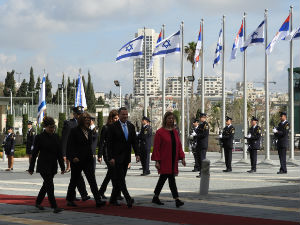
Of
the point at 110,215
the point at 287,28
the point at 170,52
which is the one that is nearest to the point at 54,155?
the point at 110,215

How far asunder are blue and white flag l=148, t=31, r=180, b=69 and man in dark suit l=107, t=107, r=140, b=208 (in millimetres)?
21576

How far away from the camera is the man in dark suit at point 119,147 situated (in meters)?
13.1

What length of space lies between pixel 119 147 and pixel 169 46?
73.3 ft

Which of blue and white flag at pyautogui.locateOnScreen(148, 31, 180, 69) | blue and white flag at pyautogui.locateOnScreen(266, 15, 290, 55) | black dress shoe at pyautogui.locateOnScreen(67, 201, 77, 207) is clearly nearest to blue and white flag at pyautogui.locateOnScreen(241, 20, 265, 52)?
blue and white flag at pyautogui.locateOnScreen(266, 15, 290, 55)

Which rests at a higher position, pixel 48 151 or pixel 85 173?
pixel 48 151

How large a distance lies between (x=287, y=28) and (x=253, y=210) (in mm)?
18645

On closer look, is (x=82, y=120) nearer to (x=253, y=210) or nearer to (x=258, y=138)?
(x=253, y=210)

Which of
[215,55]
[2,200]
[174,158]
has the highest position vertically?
[215,55]

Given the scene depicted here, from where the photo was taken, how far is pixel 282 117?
23109mm

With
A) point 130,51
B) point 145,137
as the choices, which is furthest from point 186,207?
point 130,51

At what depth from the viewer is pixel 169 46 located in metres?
35.1

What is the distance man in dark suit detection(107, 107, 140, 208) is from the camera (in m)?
13.1

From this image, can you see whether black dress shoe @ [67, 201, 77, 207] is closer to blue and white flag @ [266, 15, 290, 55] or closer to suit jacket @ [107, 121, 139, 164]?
suit jacket @ [107, 121, 139, 164]

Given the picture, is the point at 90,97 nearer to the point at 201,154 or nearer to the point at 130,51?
the point at 130,51
